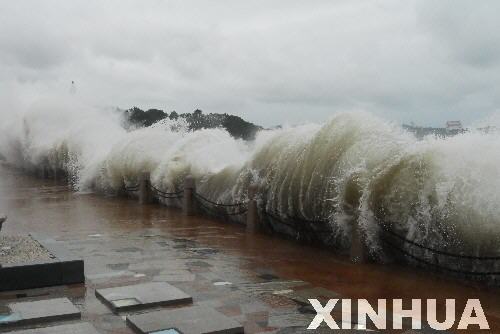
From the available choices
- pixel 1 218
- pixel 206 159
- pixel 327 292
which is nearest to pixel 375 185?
pixel 327 292

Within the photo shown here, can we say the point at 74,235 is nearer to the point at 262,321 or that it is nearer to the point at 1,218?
the point at 1,218

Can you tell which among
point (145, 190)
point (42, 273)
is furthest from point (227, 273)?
point (145, 190)

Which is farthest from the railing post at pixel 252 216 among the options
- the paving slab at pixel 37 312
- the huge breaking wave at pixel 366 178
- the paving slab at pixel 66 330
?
the paving slab at pixel 66 330

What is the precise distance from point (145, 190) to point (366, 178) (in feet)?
28.8

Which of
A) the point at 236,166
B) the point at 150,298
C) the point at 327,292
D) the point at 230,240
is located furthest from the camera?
the point at 236,166

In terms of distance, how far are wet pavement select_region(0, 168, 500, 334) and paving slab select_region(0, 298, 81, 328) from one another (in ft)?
0.48

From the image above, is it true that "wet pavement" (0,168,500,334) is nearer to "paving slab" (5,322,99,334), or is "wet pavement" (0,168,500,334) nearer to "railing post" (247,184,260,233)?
"paving slab" (5,322,99,334)

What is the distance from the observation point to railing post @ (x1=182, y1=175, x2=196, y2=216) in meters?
13.8

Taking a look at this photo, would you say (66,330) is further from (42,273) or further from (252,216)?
(252,216)

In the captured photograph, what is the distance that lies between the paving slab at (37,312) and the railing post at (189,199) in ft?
25.7

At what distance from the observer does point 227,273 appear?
24.4 ft

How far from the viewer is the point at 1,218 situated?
22.0ft

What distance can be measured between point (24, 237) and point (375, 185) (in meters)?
5.12

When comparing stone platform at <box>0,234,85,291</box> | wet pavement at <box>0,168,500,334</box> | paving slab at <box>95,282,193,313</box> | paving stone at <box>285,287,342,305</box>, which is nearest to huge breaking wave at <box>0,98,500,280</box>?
wet pavement at <box>0,168,500,334</box>
